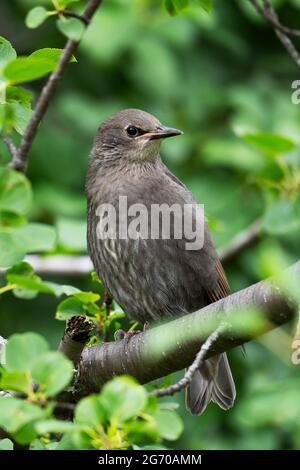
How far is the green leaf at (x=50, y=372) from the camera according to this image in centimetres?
199

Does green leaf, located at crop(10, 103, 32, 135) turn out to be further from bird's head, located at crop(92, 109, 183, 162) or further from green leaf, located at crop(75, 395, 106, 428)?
bird's head, located at crop(92, 109, 183, 162)

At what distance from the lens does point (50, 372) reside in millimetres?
→ 1996

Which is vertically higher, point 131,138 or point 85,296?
point 131,138

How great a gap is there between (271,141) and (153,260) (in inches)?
34.1

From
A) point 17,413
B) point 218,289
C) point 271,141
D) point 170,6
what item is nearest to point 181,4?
point 170,6

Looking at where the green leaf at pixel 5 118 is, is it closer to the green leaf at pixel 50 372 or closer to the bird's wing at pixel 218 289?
the green leaf at pixel 50 372

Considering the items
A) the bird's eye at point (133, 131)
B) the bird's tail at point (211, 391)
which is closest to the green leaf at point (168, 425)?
the bird's tail at point (211, 391)

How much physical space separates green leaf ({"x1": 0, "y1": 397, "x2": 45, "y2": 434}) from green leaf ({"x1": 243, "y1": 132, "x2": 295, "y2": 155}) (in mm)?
1867

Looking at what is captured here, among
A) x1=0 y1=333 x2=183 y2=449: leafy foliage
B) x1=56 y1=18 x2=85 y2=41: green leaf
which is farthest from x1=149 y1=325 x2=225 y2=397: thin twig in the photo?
x1=56 y1=18 x2=85 y2=41: green leaf

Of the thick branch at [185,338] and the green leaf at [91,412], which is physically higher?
the thick branch at [185,338]

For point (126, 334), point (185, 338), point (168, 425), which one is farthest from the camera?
point (126, 334)

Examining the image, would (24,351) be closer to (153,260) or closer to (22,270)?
(22,270)

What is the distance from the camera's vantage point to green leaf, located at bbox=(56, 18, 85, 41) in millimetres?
2346

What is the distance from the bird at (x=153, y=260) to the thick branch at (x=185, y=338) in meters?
0.59
